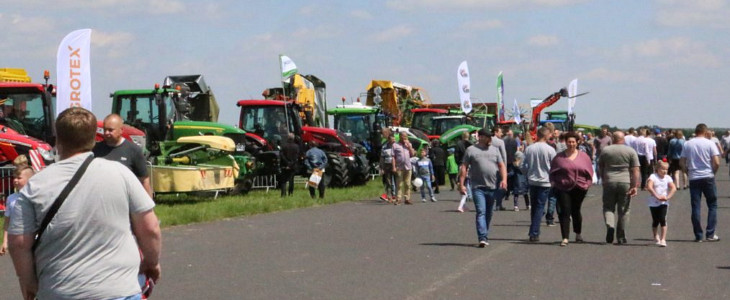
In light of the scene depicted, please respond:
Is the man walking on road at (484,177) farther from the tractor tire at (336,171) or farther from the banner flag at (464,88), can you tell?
the banner flag at (464,88)

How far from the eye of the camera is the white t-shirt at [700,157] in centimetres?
1556

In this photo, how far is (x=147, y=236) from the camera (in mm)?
5090

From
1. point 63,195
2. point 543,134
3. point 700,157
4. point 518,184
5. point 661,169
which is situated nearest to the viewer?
point 63,195

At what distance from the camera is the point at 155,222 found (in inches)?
200

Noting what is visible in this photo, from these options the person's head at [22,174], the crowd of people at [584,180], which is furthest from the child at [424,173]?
the person's head at [22,174]

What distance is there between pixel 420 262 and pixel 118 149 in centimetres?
435

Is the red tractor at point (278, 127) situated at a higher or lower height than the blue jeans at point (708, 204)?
higher

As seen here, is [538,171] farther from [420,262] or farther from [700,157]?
[420,262]

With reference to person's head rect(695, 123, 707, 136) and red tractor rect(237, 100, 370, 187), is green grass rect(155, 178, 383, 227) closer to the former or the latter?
red tractor rect(237, 100, 370, 187)

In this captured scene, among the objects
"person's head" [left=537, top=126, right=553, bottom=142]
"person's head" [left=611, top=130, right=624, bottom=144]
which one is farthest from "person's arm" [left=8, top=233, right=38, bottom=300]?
"person's head" [left=537, top=126, right=553, bottom=142]

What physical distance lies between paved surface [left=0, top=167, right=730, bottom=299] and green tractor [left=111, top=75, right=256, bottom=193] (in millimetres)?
5314

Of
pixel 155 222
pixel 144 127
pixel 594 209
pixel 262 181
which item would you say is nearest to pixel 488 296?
pixel 155 222

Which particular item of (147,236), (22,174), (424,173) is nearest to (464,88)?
(424,173)

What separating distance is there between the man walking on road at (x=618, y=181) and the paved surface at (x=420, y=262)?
362 mm
